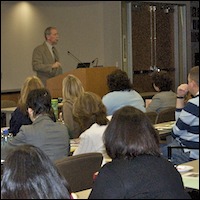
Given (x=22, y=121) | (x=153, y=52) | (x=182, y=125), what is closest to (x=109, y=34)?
(x=153, y=52)

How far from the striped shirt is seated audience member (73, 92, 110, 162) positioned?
583 millimetres

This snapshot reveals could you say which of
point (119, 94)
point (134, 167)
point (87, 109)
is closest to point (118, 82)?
point (119, 94)

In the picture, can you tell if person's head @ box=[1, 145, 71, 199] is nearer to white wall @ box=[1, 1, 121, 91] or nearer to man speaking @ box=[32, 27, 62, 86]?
man speaking @ box=[32, 27, 62, 86]

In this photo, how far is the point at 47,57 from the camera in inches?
312

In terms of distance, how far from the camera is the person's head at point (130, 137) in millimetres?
2279

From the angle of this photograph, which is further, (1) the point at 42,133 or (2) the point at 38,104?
(2) the point at 38,104

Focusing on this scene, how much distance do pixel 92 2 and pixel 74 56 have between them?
116 cm

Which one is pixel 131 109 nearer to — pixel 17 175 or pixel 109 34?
pixel 17 175

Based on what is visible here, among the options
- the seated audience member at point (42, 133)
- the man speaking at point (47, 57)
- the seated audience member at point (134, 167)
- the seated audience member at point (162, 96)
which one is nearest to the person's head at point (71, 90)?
the seated audience member at point (162, 96)

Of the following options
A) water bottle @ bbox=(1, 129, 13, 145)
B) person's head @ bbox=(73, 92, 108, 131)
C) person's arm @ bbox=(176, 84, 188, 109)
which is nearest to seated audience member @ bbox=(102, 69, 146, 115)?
person's arm @ bbox=(176, 84, 188, 109)

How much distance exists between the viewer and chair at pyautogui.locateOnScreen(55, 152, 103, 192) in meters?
3.09

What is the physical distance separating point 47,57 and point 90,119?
3.59 meters

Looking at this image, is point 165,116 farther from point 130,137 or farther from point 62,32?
point 62,32

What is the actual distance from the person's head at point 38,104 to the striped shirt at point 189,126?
1041mm
